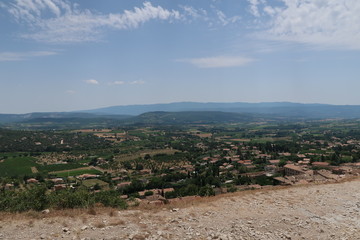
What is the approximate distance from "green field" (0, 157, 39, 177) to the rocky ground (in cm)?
3827

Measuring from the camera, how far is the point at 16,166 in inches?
1756

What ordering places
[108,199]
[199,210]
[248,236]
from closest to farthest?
[248,236], [199,210], [108,199]

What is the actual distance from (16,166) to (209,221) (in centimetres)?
4880

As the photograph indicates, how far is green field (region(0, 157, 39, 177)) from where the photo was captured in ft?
128

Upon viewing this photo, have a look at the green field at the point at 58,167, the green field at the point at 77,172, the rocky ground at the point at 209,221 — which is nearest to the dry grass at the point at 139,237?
the rocky ground at the point at 209,221

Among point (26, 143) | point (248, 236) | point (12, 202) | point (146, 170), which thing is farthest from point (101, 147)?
point (248, 236)

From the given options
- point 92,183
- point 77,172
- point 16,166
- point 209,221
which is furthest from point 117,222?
point 16,166

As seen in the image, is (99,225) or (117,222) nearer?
(99,225)

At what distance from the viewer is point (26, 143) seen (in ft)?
232

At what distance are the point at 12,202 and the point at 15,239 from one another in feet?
10.0

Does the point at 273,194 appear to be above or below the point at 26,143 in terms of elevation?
above

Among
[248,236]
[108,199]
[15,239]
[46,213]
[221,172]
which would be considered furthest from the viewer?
[221,172]

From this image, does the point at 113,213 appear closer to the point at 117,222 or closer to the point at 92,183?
the point at 117,222

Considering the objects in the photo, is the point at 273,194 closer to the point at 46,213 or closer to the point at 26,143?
the point at 46,213
